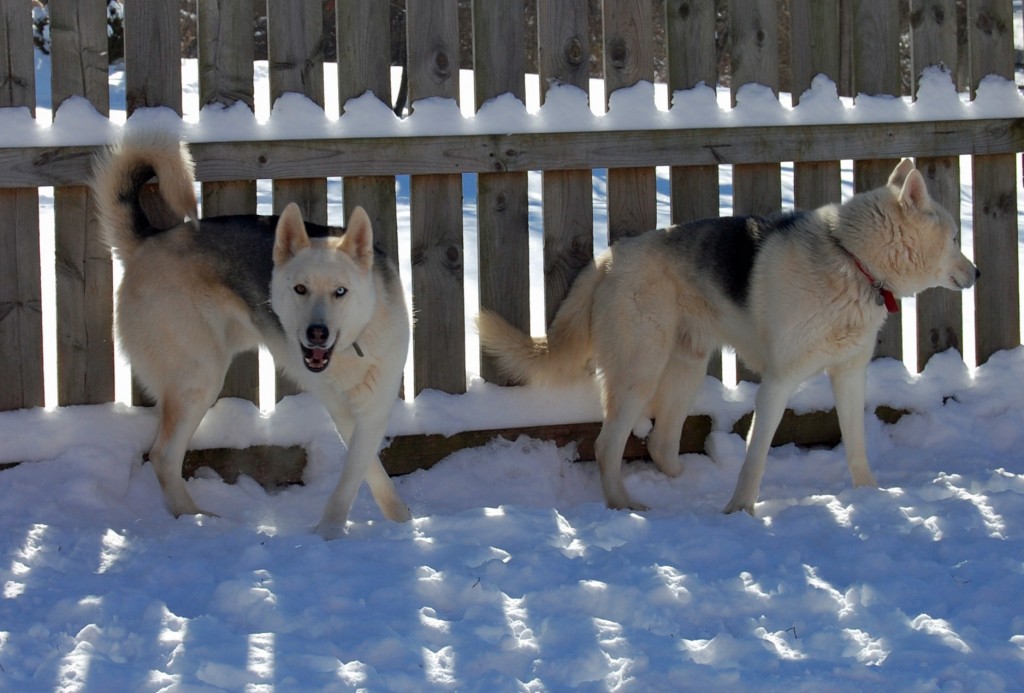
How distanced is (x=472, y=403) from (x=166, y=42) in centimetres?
216

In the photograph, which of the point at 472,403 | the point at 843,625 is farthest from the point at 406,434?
the point at 843,625

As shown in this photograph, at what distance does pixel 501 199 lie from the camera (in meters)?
5.61

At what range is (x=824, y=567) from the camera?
4094 mm

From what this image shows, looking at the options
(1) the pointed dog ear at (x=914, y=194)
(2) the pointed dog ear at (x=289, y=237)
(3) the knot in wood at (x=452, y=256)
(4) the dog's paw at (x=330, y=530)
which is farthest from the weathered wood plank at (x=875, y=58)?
(4) the dog's paw at (x=330, y=530)

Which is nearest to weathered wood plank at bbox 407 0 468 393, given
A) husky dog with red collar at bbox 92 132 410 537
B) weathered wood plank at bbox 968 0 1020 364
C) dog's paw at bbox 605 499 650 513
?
husky dog with red collar at bbox 92 132 410 537

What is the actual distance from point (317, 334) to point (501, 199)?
1586 millimetres

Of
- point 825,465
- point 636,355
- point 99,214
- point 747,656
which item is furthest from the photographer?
point 825,465

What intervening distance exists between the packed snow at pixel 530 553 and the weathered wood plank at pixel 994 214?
16cm

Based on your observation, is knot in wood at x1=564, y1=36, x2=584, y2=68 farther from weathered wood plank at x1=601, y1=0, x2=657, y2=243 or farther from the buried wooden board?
the buried wooden board

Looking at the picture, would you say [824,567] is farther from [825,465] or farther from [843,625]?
[825,465]

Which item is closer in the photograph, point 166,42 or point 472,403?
point 166,42

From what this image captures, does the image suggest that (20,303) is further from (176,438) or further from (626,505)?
(626,505)

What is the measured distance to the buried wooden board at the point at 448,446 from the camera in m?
5.41

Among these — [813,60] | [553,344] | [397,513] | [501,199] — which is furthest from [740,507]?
[813,60]
